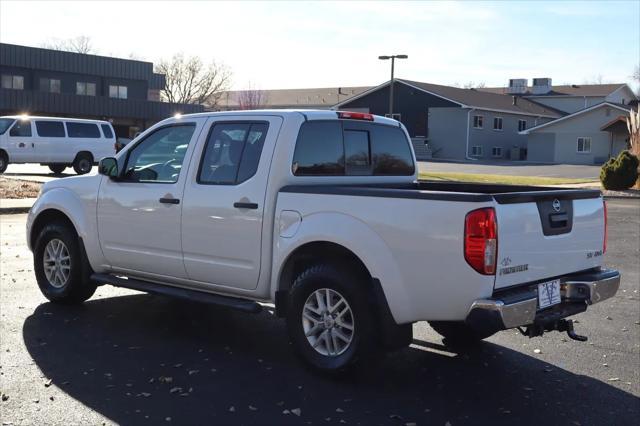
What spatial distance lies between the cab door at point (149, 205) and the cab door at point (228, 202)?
15 cm

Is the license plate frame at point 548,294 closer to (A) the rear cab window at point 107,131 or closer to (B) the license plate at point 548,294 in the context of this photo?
(B) the license plate at point 548,294

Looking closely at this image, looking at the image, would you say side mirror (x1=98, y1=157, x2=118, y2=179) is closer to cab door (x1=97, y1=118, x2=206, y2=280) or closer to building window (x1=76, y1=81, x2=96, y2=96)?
cab door (x1=97, y1=118, x2=206, y2=280)

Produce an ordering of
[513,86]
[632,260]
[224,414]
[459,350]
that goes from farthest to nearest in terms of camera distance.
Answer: [513,86] → [632,260] → [459,350] → [224,414]

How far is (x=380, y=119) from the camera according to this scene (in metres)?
6.48

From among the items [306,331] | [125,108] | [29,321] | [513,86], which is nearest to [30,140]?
[29,321]

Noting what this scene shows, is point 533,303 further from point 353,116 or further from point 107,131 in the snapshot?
point 107,131

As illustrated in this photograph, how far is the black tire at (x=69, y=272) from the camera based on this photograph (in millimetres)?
7105

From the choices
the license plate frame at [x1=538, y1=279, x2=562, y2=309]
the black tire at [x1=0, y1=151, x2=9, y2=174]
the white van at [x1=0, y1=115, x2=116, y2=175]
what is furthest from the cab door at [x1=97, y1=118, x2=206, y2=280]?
the white van at [x1=0, y1=115, x2=116, y2=175]

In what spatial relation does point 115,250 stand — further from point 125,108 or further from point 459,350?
point 125,108

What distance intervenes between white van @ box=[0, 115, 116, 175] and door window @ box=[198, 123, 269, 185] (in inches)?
871

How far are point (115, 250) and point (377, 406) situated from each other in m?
3.17

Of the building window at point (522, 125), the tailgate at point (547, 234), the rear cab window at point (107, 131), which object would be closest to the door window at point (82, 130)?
the rear cab window at point (107, 131)

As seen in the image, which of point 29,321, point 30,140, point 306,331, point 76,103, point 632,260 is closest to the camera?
point 306,331

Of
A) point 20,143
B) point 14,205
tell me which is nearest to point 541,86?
point 20,143
